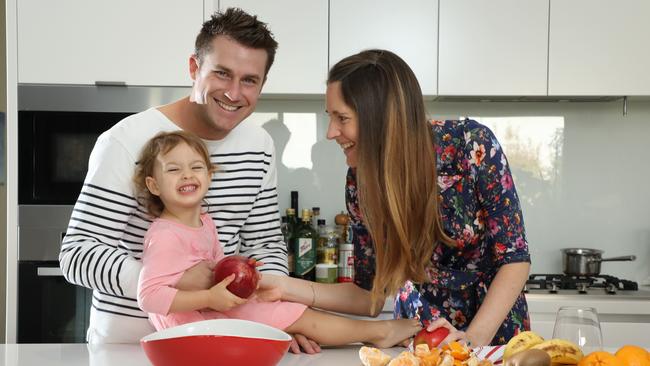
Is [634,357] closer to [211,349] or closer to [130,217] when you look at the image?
[211,349]

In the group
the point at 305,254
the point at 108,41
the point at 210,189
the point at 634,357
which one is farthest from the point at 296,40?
the point at 634,357

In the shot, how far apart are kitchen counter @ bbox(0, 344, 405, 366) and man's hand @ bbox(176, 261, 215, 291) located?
160 millimetres

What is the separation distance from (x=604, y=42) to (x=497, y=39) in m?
0.44

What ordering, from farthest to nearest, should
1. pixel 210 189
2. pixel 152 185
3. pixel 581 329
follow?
pixel 210 189 < pixel 152 185 < pixel 581 329

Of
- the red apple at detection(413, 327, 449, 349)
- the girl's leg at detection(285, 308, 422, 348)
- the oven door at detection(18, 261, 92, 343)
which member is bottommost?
the oven door at detection(18, 261, 92, 343)

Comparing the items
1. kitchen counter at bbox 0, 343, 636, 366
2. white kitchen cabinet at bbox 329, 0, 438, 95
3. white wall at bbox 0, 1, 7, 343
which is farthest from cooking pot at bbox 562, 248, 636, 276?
white wall at bbox 0, 1, 7, 343

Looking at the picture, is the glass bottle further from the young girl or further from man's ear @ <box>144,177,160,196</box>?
man's ear @ <box>144,177,160,196</box>

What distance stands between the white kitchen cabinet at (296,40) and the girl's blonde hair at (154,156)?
1.34 meters

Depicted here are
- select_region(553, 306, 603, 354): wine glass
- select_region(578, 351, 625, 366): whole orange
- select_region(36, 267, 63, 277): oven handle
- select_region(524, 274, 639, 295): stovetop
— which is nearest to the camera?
select_region(578, 351, 625, 366): whole orange

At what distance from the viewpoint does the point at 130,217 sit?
182cm

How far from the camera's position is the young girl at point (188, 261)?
5.22ft

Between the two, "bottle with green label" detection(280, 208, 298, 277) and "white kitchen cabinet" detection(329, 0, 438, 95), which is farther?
"bottle with green label" detection(280, 208, 298, 277)

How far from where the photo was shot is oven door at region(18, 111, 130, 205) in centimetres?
292

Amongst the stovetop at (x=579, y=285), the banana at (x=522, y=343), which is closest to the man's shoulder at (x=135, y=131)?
the banana at (x=522, y=343)
